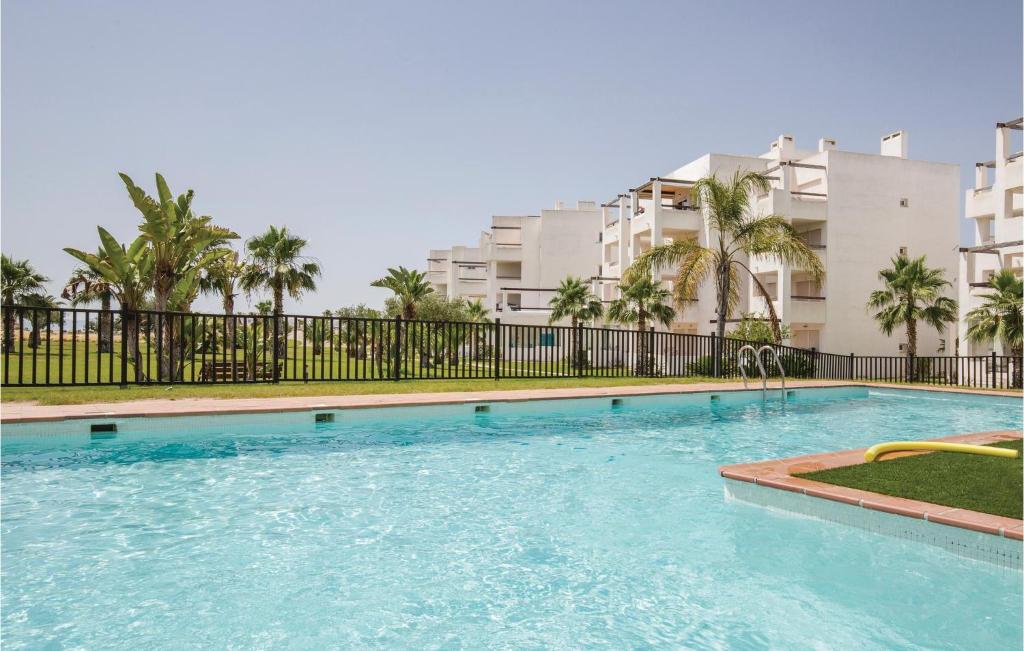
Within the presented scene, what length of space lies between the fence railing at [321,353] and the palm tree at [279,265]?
24.0 feet

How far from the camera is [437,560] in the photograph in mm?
4215

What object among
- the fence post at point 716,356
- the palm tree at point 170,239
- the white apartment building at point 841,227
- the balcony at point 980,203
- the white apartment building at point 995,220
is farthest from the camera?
the white apartment building at point 841,227

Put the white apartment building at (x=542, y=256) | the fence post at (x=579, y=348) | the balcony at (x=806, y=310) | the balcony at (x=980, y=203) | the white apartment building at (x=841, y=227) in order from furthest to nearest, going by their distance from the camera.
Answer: the white apartment building at (x=542, y=256) → the white apartment building at (x=841, y=227) → the balcony at (x=806, y=310) → the balcony at (x=980, y=203) → the fence post at (x=579, y=348)

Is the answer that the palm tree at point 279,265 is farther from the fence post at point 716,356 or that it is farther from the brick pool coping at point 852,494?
the brick pool coping at point 852,494

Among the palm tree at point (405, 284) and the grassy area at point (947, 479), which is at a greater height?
the palm tree at point (405, 284)

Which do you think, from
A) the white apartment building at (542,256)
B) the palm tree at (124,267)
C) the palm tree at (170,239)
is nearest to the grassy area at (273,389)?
the palm tree at (124,267)

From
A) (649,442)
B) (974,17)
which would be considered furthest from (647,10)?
(649,442)

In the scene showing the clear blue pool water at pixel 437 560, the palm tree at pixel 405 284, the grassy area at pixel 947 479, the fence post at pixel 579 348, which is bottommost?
the clear blue pool water at pixel 437 560

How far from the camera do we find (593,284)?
4078cm

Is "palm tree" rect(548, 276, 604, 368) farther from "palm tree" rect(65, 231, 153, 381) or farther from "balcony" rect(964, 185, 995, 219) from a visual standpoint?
"palm tree" rect(65, 231, 153, 381)

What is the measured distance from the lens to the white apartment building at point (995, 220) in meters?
23.9

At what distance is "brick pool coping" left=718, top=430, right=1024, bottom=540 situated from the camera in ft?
12.6

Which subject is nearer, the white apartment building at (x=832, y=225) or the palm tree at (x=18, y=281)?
the white apartment building at (x=832, y=225)

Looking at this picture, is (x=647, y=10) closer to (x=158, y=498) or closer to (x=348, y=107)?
(x=348, y=107)
